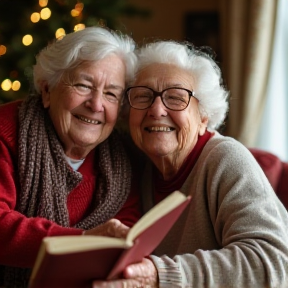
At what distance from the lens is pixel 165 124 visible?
1.99m

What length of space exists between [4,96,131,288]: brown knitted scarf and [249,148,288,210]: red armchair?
1.69 ft

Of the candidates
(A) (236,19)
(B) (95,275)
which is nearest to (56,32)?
(A) (236,19)

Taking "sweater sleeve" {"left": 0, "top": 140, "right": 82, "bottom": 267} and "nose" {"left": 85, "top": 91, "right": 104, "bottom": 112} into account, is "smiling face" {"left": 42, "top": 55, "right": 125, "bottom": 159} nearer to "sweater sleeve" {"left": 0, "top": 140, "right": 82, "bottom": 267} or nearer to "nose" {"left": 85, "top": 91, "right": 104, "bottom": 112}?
"nose" {"left": 85, "top": 91, "right": 104, "bottom": 112}

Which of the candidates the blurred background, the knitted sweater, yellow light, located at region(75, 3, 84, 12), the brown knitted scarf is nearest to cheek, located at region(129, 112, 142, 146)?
the brown knitted scarf

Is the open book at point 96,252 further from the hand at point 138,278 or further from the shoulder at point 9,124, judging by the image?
the shoulder at point 9,124

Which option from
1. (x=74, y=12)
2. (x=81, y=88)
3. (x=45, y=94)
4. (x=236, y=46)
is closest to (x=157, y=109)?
(x=81, y=88)

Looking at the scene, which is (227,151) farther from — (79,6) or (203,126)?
(79,6)

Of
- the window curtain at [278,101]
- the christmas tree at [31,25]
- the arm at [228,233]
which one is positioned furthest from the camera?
the window curtain at [278,101]

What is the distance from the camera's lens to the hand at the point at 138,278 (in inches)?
59.1

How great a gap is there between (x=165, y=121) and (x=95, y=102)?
0.82 ft

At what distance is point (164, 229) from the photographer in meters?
1.46

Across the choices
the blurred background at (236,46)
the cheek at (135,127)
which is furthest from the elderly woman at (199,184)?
the blurred background at (236,46)

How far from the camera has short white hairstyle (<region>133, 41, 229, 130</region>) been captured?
6.69 feet

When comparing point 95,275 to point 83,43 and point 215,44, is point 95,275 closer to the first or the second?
point 83,43
